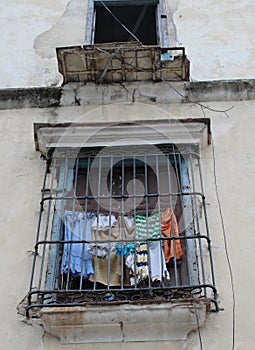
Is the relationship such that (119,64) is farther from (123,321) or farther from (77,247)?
(123,321)

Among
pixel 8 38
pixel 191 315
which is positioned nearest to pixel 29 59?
pixel 8 38

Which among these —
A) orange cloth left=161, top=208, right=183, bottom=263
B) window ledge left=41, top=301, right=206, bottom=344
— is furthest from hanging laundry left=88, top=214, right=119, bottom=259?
window ledge left=41, top=301, right=206, bottom=344

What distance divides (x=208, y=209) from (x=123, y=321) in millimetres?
1500

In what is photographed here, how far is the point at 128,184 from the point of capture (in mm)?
6188

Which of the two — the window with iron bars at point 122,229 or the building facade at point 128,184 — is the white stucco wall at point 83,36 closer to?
the building facade at point 128,184

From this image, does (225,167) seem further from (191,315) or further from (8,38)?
(8,38)

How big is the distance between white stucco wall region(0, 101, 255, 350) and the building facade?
1 centimetres

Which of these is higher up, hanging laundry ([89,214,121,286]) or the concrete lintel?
the concrete lintel

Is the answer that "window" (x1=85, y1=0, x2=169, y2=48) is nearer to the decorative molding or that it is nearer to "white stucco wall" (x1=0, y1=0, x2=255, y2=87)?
"white stucco wall" (x1=0, y1=0, x2=255, y2=87)

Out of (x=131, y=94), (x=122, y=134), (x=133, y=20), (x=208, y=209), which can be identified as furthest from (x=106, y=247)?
(x=133, y=20)

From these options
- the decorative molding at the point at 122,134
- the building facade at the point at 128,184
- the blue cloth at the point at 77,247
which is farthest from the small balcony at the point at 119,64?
the blue cloth at the point at 77,247

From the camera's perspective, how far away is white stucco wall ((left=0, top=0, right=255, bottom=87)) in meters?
7.61

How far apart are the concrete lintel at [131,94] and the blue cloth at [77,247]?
1.69m

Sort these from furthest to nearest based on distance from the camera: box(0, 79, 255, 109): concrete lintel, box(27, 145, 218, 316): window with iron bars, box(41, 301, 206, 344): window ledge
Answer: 1. box(0, 79, 255, 109): concrete lintel
2. box(27, 145, 218, 316): window with iron bars
3. box(41, 301, 206, 344): window ledge
